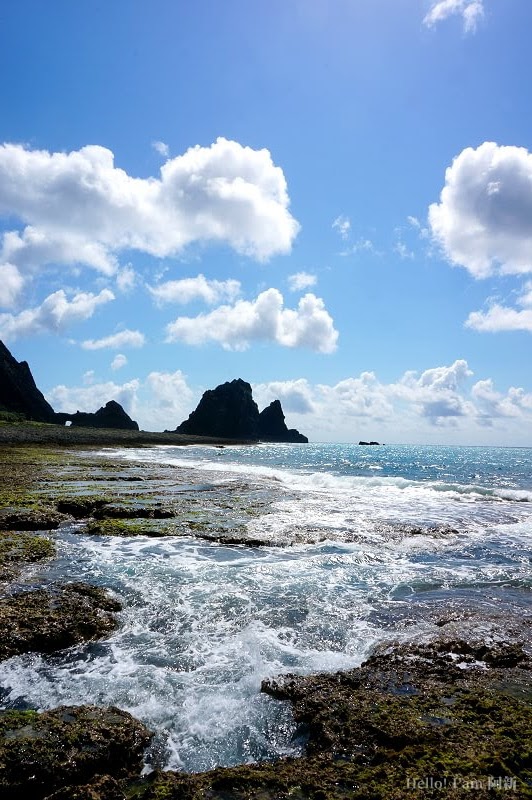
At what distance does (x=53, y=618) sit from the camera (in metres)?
9.56

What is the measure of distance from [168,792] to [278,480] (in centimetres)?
3926

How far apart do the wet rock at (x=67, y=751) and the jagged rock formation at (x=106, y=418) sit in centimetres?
17563

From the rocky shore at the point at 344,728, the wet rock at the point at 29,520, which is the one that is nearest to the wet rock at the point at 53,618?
the rocky shore at the point at 344,728

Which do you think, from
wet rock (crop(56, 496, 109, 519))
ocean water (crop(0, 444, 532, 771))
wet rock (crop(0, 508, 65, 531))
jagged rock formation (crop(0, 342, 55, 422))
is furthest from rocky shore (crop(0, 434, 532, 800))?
jagged rock formation (crop(0, 342, 55, 422))

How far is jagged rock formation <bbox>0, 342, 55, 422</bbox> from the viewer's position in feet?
486

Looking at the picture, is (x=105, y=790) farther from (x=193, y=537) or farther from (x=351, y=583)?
(x=193, y=537)

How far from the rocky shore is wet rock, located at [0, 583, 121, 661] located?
0.02m

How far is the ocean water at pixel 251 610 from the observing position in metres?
6.85

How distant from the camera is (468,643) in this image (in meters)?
9.17

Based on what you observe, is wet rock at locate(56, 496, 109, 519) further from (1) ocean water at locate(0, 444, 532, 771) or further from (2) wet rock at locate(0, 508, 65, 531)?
(1) ocean water at locate(0, 444, 532, 771)

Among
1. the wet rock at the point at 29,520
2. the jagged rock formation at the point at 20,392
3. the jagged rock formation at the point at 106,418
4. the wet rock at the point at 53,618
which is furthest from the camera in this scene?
the jagged rock formation at the point at 106,418

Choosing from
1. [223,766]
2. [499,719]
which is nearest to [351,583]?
[499,719]

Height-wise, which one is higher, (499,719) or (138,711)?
(499,719)

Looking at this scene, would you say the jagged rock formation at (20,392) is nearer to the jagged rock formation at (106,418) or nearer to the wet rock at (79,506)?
the jagged rock formation at (106,418)
